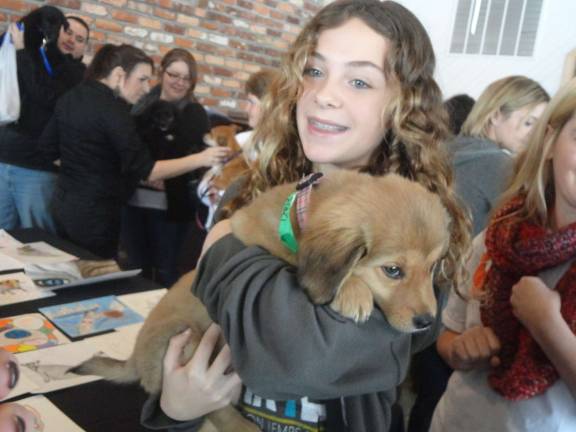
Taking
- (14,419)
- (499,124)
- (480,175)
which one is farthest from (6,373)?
(499,124)

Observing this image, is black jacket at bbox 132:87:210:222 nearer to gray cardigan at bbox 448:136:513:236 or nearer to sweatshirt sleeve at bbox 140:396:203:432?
gray cardigan at bbox 448:136:513:236

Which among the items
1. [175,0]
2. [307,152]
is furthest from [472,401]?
[175,0]

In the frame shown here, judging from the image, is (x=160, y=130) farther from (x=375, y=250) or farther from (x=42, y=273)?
(x=375, y=250)

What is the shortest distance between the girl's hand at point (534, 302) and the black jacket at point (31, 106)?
126 inches

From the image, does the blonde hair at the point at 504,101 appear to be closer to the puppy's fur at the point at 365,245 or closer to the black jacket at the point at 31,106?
the puppy's fur at the point at 365,245

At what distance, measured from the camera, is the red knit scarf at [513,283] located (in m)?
1.33

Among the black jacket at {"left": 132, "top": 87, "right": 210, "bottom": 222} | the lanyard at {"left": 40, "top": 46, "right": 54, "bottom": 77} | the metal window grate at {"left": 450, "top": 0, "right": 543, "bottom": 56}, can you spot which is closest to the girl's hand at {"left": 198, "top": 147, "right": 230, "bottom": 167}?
the black jacket at {"left": 132, "top": 87, "right": 210, "bottom": 222}

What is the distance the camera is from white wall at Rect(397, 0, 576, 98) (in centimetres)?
464

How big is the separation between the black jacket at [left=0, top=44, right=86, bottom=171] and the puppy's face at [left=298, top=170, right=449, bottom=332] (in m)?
3.03

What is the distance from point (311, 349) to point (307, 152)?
1.93 feet

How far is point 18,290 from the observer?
2.01 metres

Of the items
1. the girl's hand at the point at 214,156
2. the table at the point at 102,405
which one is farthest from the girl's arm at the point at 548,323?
the girl's hand at the point at 214,156

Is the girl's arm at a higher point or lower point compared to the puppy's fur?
lower

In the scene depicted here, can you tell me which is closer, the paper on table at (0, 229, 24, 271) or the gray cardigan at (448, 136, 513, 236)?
the paper on table at (0, 229, 24, 271)
